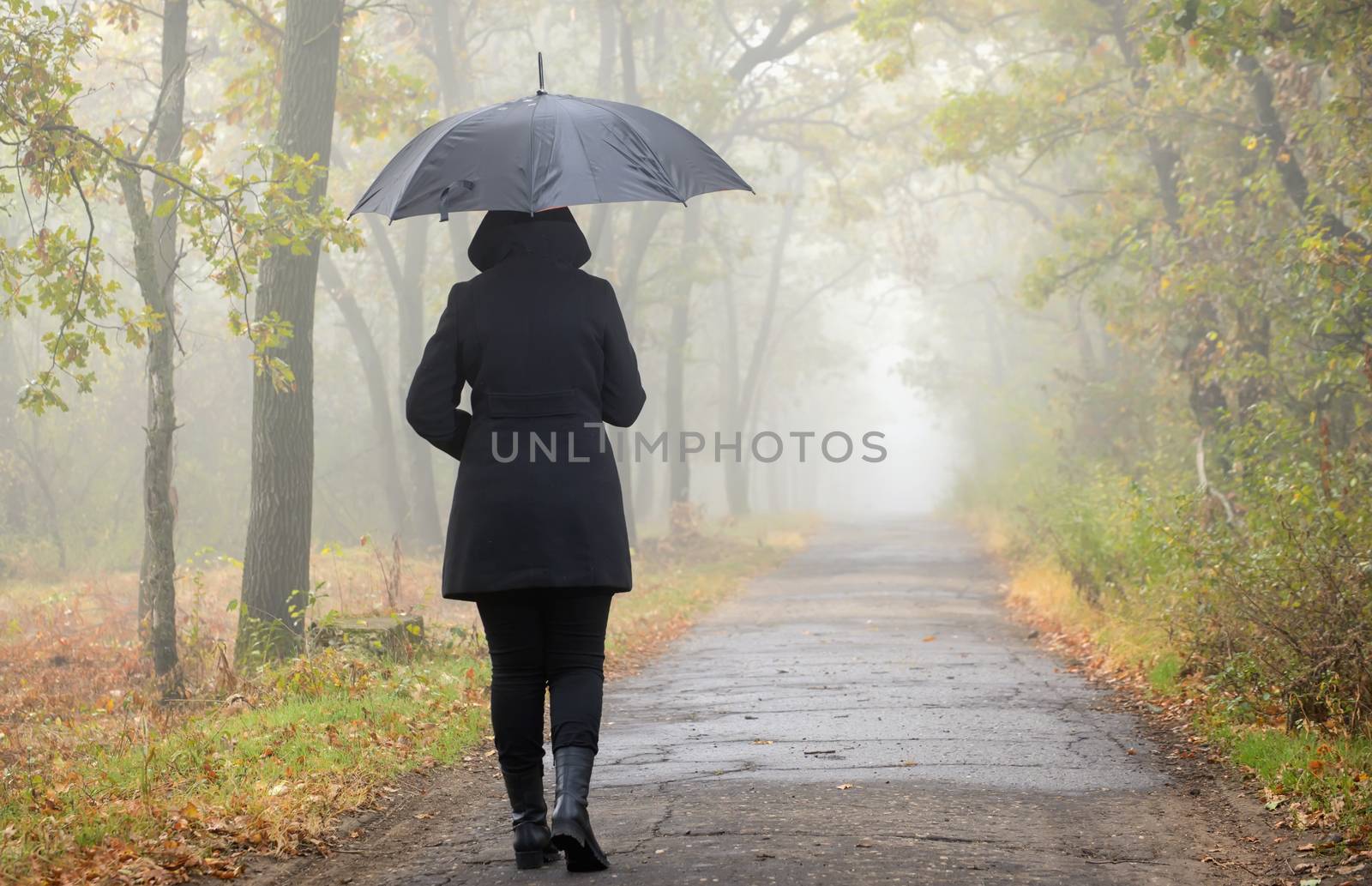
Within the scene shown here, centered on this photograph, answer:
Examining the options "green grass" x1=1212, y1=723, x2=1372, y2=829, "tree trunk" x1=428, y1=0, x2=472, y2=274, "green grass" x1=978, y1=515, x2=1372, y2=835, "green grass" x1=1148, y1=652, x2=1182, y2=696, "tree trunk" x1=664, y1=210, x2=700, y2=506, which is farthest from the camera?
"tree trunk" x1=664, y1=210, x2=700, y2=506

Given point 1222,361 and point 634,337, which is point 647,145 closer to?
point 1222,361

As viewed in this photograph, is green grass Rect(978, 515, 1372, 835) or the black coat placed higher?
the black coat

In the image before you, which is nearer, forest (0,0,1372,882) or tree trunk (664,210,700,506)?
forest (0,0,1372,882)

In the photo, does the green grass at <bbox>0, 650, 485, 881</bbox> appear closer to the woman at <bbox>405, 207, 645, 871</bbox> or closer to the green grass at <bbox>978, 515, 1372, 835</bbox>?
the woman at <bbox>405, 207, 645, 871</bbox>

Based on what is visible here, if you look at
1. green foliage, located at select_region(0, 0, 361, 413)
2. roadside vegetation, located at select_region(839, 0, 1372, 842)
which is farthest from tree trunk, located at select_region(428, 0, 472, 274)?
green foliage, located at select_region(0, 0, 361, 413)

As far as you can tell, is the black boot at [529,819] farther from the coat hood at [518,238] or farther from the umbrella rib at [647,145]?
the umbrella rib at [647,145]

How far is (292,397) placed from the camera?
469 inches

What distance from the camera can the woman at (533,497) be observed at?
4.70 meters

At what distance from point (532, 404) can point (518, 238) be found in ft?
2.09

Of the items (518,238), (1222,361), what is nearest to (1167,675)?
(518,238)

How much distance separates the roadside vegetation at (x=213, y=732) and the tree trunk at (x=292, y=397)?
77 cm

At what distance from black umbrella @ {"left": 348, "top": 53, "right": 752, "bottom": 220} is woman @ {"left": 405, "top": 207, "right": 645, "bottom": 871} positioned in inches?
7.1

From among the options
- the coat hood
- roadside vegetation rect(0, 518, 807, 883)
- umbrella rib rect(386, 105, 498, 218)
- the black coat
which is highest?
umbrella rib rect(386, 105, 498, 218)

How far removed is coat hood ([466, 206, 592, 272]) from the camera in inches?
194
